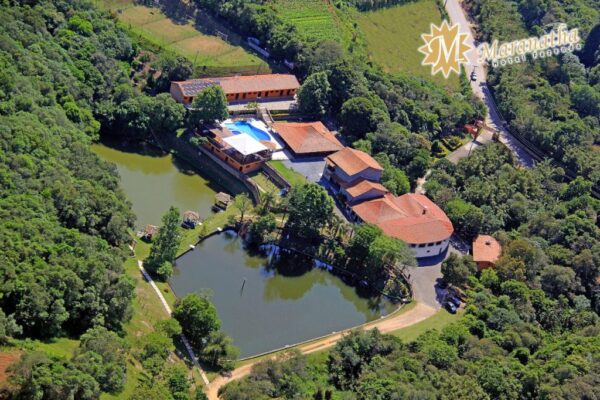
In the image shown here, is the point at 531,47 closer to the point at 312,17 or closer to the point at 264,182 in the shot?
the point at 312,17

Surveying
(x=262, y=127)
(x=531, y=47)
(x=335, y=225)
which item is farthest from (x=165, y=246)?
(x=531, y=47)

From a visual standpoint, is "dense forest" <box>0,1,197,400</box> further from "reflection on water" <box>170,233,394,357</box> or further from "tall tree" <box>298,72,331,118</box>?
"tall tree" <box>298,72,331,118</box>

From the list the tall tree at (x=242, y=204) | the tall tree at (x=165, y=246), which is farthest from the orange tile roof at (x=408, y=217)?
the tall tree at (x=165, y=246)

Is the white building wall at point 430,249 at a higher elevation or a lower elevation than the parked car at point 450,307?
higher

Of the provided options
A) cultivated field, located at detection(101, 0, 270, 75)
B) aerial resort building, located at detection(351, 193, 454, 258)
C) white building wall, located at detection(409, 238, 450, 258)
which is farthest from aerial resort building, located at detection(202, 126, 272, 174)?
white building wall, located at detection(409, 238, 450, 258)

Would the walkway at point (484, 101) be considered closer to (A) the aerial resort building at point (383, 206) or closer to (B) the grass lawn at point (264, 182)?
(A) the aerial resort building at point (383, 206)
